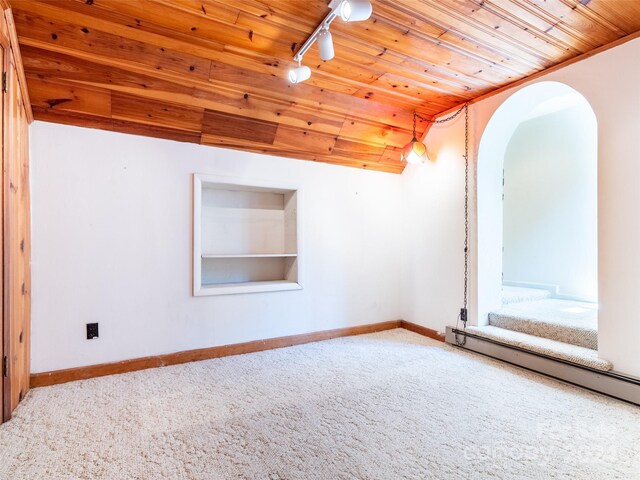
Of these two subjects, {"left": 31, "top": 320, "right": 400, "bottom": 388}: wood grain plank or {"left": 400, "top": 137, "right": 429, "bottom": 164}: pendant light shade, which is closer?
{"left": 31, "top": 320, "right": 400, "bottom": 388}: wood grain plank

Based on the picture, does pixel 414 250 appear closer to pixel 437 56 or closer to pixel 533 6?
pixel 437 56

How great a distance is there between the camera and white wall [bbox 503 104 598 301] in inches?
147

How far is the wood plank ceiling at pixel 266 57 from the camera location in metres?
1.90

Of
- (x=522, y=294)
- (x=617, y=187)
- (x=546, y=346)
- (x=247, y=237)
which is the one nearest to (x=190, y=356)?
(x=247, y=237)

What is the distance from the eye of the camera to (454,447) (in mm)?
1622

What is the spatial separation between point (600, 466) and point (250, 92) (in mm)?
3014

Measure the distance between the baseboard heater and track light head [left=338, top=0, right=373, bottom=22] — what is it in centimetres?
258

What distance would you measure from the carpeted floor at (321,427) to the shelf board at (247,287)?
63 centimetres

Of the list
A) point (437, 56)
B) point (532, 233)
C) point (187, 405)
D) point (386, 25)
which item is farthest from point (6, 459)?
point (532, 233)

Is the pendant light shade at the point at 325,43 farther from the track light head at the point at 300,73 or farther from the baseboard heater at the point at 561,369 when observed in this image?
the baseboard heater at the point at 561,369

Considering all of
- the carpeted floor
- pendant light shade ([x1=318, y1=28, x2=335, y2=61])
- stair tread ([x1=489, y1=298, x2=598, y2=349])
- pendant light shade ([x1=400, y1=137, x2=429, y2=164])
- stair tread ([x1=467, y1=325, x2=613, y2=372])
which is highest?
pendant light shade ([x1=318, y1=28, x2=335, y2=61])

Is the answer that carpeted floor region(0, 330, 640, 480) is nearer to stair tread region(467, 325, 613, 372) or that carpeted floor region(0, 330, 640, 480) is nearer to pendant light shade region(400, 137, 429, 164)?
stair tread region(467, 325, 613, 372)

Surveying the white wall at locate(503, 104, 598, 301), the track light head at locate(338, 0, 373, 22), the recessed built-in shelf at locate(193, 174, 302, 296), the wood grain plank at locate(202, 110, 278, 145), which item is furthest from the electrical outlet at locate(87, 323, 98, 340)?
the white wall at locate(503, 104, 598, 301)

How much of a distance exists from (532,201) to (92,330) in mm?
4826
